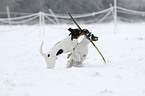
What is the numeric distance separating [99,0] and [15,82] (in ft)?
63.7

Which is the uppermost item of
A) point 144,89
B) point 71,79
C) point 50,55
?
point 50,55

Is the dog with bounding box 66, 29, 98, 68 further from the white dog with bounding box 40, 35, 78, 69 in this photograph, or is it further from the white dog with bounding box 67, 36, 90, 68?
the white dog with bounding box 40, 35, 78, 69

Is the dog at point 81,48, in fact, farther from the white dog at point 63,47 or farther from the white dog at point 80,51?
the white dog at point 63,47

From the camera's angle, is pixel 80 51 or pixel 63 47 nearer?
pixel 63 47

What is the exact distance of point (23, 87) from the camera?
7.94ft

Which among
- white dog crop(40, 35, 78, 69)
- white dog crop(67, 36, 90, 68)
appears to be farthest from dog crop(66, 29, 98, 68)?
white dog crop(40, 35, 78, 69)

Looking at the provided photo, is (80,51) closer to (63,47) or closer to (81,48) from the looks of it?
(81,48)

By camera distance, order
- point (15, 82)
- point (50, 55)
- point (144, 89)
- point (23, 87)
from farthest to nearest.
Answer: point (50, 55) → point (15, 82) → point (23, 87) → point (144, 89)

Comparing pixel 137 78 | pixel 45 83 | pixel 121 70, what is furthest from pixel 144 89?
pixel 45 83

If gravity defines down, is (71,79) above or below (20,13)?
below

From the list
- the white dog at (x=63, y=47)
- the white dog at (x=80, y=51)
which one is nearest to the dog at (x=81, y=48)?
the white dog at (x=80, y=51)

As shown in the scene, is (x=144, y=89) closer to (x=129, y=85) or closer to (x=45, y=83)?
(x=129, y=85)

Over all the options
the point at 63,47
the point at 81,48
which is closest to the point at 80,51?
the point at 81,48

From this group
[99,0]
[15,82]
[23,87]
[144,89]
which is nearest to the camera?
[144,89]
